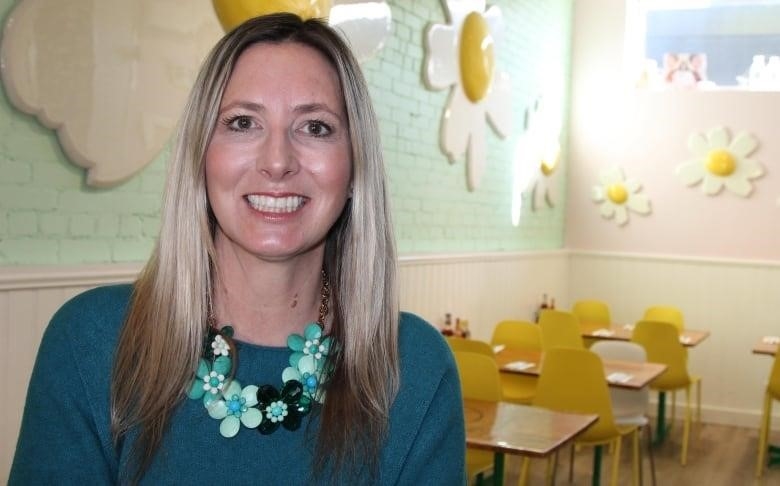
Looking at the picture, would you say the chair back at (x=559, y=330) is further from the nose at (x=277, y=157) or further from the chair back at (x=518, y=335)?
the nose at (x=277, y=157)

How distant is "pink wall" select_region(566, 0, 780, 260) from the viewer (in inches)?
340

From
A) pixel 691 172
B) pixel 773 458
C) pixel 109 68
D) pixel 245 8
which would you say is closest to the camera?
pixel 109 68

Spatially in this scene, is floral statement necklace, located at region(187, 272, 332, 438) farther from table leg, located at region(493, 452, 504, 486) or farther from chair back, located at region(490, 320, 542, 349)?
chair back, located at region(490, 320, 542, 349)

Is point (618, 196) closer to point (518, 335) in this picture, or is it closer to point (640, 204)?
point (640, 204)

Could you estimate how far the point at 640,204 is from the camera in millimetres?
9148

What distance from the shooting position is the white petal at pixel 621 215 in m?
9.24

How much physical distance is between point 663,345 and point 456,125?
224 centimetres

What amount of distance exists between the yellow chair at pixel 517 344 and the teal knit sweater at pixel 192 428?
438 centimetres

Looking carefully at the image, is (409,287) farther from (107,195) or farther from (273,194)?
(273,194)

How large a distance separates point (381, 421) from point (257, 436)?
0.22 meters

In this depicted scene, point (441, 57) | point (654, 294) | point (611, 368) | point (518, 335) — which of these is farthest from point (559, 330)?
point (654, 294)

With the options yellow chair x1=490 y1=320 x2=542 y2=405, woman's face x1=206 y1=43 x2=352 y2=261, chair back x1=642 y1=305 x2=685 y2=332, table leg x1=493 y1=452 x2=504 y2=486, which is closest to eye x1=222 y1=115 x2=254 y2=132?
woman's face x1=206 y1=43 x2=352 y2=261

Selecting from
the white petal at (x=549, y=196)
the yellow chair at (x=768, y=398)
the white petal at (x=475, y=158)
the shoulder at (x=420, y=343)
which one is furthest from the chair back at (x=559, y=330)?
the shoulder at (x=420, y=343)

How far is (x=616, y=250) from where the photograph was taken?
932 centimetres
